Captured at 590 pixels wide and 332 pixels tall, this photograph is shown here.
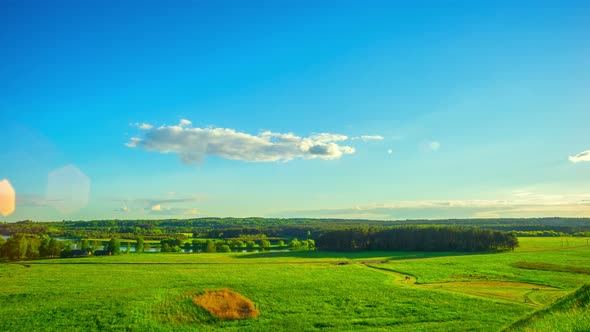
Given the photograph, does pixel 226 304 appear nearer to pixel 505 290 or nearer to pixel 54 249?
pixel 505 290

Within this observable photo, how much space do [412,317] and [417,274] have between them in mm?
37155

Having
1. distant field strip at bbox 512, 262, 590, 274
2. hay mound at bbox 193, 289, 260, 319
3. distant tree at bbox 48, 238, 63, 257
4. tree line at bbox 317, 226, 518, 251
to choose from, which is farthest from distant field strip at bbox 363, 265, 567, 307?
distant tree at bbox 48, 238, 63, 257

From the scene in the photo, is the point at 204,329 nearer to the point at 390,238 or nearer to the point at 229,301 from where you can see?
the point at 229,301

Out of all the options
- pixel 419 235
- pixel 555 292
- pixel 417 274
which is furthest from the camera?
pixel 419 235

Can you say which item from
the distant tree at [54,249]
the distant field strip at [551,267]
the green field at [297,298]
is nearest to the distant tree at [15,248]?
the distant tree at [54,249]

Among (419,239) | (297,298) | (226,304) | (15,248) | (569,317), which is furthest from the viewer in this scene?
(419,239)

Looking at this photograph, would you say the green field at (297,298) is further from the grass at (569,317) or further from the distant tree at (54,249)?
the distant tree at (54,249)

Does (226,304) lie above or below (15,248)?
below

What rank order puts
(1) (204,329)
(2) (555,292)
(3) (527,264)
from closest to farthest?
1. (1) (204,329)
2. (2) (555,292)
3. (3) (527,264)

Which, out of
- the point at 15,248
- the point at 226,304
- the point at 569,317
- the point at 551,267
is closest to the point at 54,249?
the point at 15,248

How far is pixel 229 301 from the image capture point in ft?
159

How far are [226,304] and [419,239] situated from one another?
390ft

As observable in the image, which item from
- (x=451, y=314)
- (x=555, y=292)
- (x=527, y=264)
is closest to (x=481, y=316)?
(x=451, y=314)

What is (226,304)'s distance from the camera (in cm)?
4712
